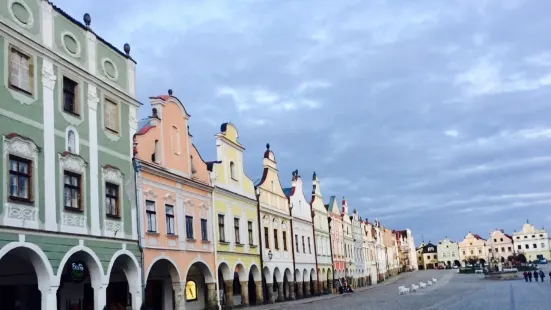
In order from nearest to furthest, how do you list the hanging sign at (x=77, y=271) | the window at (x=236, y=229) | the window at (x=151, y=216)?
the hanging sign at (x=77, y=271) → the window at (x=151, y=216) → the window at (x=236, y=229)

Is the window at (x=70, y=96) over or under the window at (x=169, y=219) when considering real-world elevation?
over

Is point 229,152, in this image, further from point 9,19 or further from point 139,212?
point 9,19

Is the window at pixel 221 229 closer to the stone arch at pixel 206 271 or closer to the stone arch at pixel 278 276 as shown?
the stone arch at pixel 206 271

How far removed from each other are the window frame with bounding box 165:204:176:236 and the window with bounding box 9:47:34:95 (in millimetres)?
10761

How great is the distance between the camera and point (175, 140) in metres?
31.1

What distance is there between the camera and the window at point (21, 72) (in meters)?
19.5

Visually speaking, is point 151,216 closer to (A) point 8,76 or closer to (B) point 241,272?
(A) point 8,76

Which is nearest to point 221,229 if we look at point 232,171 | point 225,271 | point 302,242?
point 225,271

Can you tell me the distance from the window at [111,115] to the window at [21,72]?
441 cm

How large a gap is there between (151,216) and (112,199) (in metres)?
3.59

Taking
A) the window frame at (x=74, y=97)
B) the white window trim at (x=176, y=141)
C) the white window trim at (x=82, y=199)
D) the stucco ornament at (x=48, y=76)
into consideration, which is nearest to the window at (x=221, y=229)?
the white window trim at (x=176, y=141)

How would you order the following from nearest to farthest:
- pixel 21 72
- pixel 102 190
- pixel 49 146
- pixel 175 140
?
pixel 21 72, pixel 49 146, pixel 102 190, pixel 175 140

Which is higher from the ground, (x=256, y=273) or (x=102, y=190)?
(x=102, y=190)

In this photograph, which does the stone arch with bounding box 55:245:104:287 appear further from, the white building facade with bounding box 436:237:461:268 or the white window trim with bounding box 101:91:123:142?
the white building facade with bounding box 436:237:461:268
